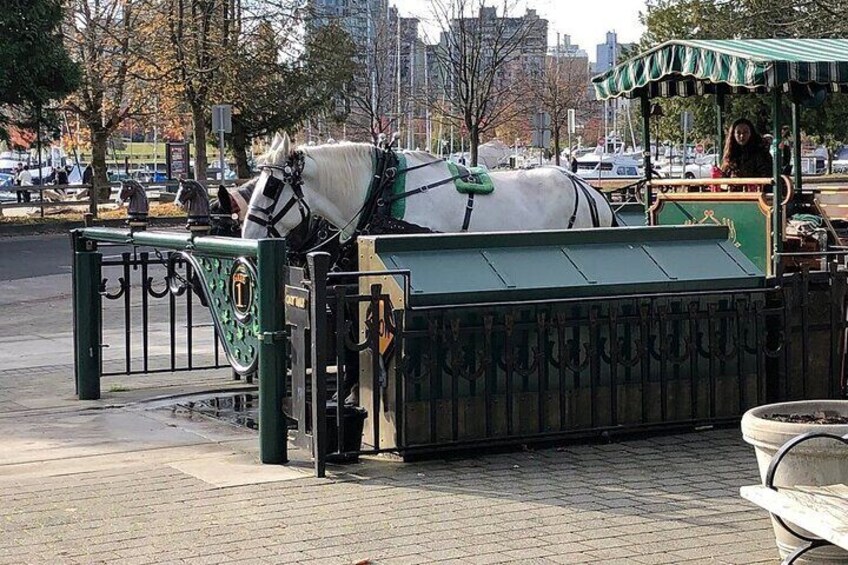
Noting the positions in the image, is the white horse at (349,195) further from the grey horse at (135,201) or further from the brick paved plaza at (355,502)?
the brick paved plaza at (355,502)

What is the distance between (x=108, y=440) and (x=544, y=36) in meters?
46.1

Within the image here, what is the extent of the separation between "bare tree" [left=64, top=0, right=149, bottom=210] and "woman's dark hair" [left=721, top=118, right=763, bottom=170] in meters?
30.8

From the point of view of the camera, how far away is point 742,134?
44.7 ft

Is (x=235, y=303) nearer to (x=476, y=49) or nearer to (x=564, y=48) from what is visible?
(x=476, y=49)

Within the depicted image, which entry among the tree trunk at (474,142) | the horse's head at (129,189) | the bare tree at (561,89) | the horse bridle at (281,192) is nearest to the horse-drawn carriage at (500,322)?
the horse bridle at (281,192)

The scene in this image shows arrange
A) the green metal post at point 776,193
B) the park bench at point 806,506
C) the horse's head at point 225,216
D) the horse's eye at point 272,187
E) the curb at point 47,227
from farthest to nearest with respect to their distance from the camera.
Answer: the curb at point 47,227 → the horse's head at point 225,216 → the green metal post at point 776,193 → the horse's eye at point 272,187 → the park bench at point 806,506

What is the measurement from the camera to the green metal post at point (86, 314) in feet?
36.5

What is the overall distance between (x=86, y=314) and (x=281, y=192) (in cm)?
193

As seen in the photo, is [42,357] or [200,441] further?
[42,357]

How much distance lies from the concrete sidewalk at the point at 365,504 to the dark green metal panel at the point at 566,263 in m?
1.05

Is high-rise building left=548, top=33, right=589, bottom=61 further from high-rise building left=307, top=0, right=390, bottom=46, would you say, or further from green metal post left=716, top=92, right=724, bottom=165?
green metal post left=716, top=92, right=724, bottom=165

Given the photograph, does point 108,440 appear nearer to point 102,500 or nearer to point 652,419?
point 102,500

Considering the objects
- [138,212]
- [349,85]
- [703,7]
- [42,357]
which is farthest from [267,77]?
[138,212]

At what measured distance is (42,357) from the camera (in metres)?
14.2
